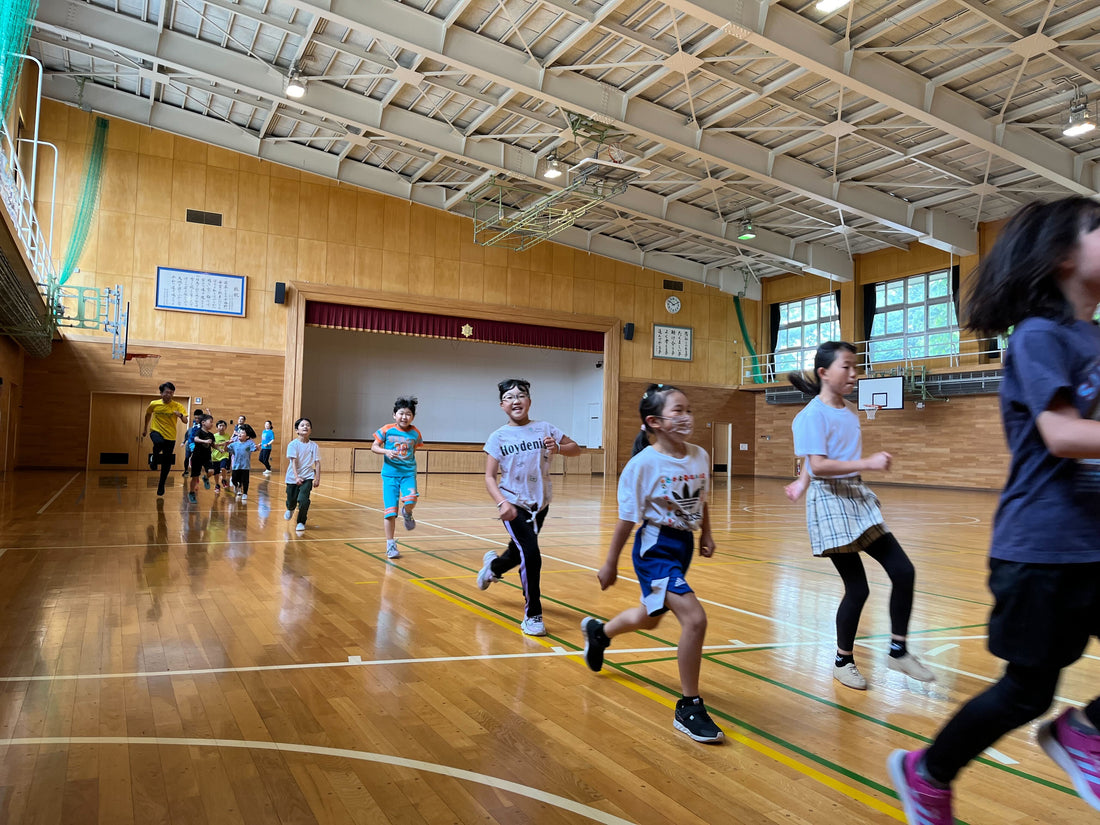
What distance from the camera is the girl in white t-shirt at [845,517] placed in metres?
3.42

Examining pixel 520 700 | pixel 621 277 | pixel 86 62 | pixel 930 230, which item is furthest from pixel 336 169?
pixel 520 700

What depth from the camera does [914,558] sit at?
770cm

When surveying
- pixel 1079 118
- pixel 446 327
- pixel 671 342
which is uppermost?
pixel 1079 118

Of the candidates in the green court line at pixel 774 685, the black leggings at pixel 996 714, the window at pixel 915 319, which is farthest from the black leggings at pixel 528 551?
the window at pixel 915 319

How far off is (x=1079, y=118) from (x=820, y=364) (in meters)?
12.4

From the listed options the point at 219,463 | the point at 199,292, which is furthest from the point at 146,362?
the point at 219,463

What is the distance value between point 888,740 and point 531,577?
2089 mm

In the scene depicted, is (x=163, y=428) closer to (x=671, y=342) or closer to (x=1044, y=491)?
(x=1044, y=491)

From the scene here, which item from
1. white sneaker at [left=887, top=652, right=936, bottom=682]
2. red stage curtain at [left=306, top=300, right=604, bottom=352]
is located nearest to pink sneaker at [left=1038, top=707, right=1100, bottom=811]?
white sneaker at [left=887, top=652, right=936, bottom=682]

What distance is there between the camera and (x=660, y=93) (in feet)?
50.4

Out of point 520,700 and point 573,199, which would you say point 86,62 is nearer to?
point 573,199

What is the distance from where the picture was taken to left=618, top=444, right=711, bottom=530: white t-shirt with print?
306 cm

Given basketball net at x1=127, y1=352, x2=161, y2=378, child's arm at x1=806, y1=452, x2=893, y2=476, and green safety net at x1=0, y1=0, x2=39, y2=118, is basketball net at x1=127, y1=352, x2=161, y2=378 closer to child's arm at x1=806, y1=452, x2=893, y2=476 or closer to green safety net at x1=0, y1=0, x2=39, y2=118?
green safety net at x1=0, y1=0, x2=39, y2=118

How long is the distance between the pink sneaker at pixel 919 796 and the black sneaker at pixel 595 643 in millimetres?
1588
